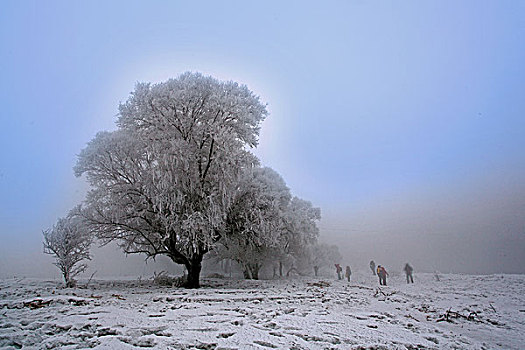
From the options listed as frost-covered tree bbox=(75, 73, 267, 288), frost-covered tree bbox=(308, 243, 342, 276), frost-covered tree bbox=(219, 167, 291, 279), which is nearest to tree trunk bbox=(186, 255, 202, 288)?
frost-covered tree bbox=(75, 73, 267, 288)

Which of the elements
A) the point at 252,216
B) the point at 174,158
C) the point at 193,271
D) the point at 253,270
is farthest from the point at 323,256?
the point at 174,158

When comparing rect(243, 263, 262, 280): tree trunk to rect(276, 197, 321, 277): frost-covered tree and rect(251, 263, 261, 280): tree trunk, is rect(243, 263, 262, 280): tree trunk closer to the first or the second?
rect(251, 263, 261, 280): tree trunk

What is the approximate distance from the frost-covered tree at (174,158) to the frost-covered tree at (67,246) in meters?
0.91

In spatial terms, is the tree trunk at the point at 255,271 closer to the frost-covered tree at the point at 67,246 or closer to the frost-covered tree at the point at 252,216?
the frost-covered tree at the point at 252,216

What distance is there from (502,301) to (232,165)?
1044cm

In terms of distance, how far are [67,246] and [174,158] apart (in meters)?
5.54

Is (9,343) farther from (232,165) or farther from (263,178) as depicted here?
(263,178)

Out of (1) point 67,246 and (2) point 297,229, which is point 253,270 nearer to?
(2) point 297,229

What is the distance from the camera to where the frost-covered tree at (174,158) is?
37.7 feet

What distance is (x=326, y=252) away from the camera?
33906 millimetres

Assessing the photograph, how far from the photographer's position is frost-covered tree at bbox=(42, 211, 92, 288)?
10.8m

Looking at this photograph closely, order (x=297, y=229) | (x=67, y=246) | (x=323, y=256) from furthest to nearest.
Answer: (x=323, y=256), (x=297, y=229), (x=67, y=246)

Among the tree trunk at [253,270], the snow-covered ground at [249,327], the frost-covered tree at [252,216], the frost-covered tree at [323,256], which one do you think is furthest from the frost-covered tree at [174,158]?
the frost-covered tree at [323,256]

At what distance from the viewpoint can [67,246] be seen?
429 inches
